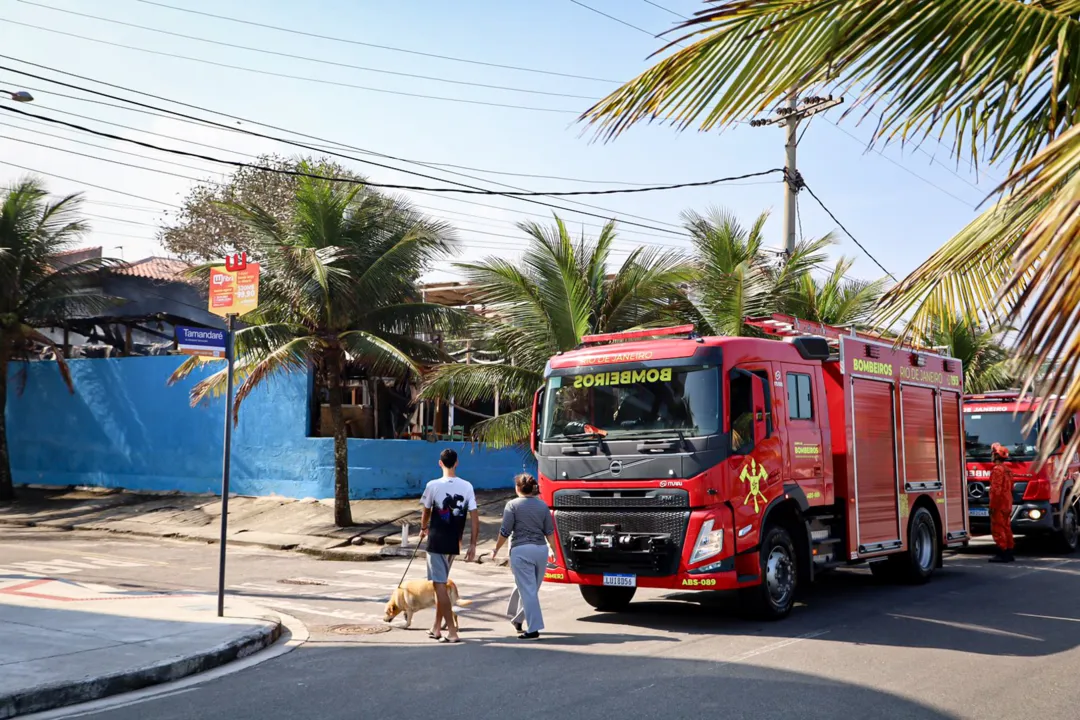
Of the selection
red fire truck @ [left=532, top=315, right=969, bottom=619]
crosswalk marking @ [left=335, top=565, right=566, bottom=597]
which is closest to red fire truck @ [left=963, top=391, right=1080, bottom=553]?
red fire truck @ [left=532, top=315, right=969, bottom=619]

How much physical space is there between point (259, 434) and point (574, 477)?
46.8ft

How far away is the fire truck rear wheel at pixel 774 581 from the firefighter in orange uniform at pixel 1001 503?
632cm

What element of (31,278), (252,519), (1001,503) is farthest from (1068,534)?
(31,278)

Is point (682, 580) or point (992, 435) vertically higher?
point (992, 435)

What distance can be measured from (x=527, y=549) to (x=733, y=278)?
8777 millimetres

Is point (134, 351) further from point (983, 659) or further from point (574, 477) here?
point (983, 659)

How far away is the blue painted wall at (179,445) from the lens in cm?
2181

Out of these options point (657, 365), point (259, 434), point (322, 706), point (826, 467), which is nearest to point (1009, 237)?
point (322, 706)

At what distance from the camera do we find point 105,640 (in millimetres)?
8578

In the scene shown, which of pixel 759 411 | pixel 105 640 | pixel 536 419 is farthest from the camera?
pixel 536 419

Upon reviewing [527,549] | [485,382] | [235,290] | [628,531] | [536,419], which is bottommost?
[527,549]

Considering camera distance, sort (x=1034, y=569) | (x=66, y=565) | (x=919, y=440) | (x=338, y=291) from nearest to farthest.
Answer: (x=919, y=440), (x=1034, y=569), (x=66, y=565), (x=338, y=291)

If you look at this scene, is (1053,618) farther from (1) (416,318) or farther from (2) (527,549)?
(1) (416,318)

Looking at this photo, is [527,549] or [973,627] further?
[973,627]
